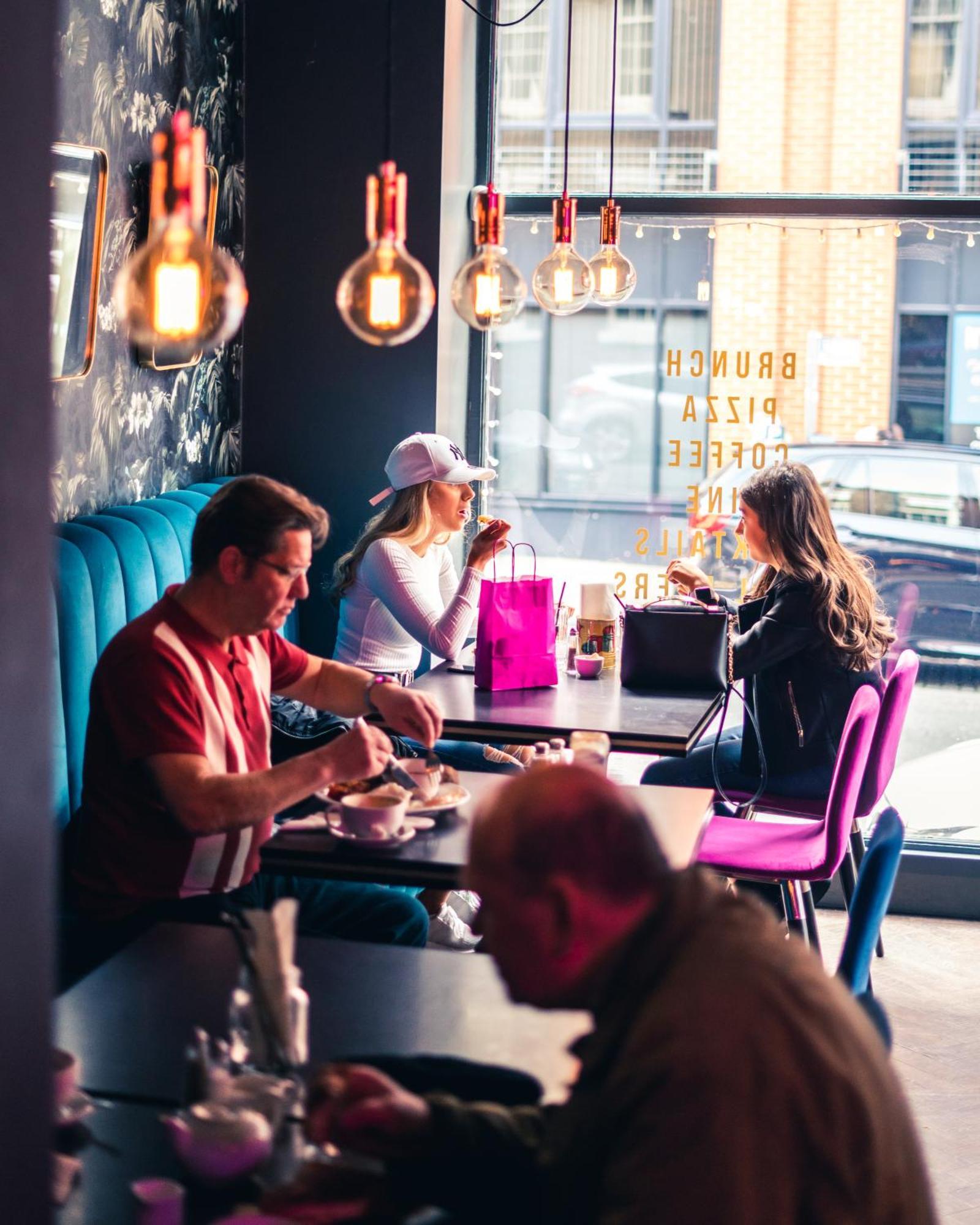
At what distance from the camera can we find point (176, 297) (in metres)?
1.66

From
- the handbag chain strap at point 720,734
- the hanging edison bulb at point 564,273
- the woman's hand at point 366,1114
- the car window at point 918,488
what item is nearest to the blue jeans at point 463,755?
the handbag chain strap at point 720,734

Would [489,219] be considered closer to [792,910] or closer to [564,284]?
[564,284]

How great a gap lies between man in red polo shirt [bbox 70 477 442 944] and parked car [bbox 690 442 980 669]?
2.55 m

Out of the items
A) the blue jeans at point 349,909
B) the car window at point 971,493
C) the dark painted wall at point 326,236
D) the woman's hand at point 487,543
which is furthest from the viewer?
the car window at point 971,493

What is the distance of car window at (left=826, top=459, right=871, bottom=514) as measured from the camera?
4762mm

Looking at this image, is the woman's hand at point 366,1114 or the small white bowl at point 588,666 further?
the small white bowl at point 588,666

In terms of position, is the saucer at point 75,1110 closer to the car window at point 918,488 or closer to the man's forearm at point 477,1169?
the man's forearm at point 477,1169

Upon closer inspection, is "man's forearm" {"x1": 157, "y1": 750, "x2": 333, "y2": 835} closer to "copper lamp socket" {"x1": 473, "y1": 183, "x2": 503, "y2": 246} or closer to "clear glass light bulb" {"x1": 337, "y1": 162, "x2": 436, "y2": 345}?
"clear glass light bulb" {"x1": 337, "y1": 162, "x2": 436, "y2": 345}

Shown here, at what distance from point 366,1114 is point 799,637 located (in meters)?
2.62

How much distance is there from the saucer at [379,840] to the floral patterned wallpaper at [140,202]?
139cm

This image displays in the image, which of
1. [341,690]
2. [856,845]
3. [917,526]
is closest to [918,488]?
[917,526]

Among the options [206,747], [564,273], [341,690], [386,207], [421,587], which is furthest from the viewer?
[421,587]

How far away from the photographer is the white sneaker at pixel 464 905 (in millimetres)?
4117

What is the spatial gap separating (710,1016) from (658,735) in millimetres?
2000
